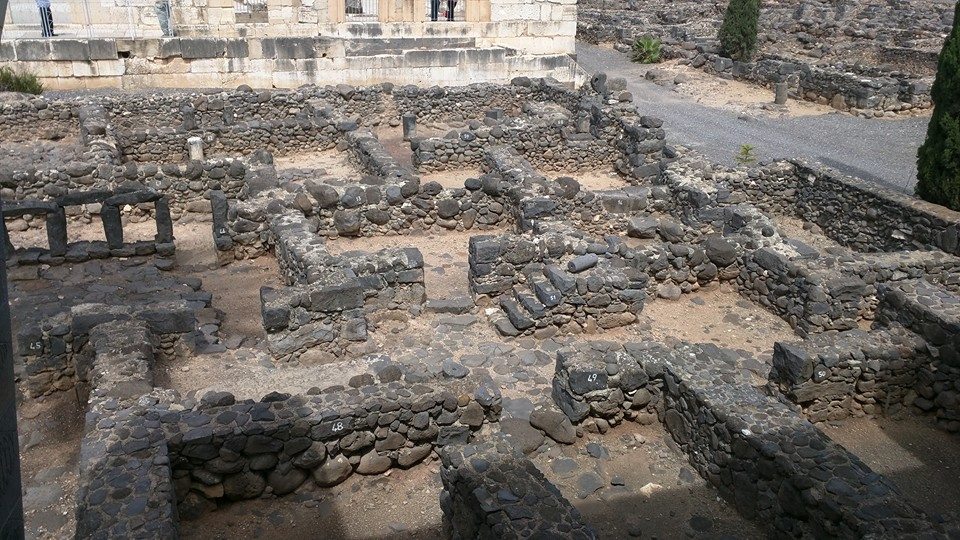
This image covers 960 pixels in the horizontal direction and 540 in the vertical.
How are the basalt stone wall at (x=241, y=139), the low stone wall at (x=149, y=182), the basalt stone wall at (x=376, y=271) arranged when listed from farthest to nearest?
the basalt stone wall at (x=241, y=139) < the low stone wall at (x=149, y=182) < the basalt stone wall at (x=376, y=271)

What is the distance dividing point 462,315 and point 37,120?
1240 cm

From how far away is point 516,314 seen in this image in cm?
985

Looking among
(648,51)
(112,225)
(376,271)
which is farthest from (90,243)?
(648,51)

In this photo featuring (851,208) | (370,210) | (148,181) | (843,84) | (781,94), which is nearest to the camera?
(370,210)

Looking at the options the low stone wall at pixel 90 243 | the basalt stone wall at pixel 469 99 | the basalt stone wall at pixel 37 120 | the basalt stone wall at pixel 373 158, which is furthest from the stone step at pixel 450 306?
the basalt stone wall at pixel 37 120

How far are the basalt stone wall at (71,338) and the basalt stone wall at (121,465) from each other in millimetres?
908

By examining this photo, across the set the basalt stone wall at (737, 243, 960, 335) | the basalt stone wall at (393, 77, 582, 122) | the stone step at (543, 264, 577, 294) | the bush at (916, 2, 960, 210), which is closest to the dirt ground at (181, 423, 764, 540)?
the stone step at (543, 264, 577, 294)

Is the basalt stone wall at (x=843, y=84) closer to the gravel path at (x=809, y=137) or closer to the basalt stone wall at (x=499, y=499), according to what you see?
the gravel path at (x=809, y=137)

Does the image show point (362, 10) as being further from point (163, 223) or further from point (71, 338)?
point (71, 338)

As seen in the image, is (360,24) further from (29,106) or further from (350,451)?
(350,451)

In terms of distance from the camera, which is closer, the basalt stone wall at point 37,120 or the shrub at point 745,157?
the shrub at point 745,157

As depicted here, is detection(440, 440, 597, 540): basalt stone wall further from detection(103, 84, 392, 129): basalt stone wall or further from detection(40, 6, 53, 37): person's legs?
detection(40, 6, 53, 37): person's legs

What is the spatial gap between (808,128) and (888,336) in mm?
13856

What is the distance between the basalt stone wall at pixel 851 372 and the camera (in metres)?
8.17
